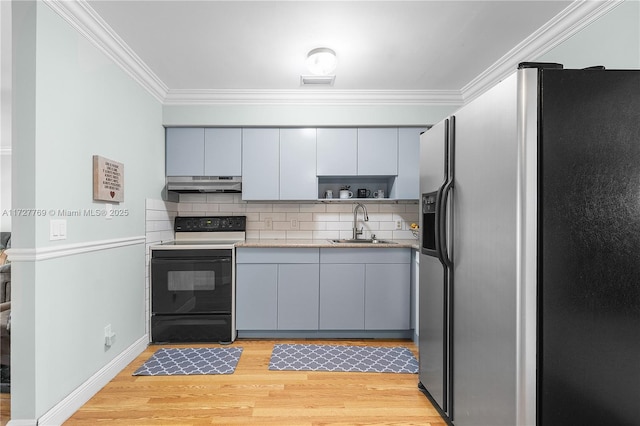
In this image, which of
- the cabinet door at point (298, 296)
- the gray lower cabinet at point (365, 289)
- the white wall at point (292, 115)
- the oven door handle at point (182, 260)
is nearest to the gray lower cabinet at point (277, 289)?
the cabinet door at point (298, 296)

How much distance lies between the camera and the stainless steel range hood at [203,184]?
338 centimetres

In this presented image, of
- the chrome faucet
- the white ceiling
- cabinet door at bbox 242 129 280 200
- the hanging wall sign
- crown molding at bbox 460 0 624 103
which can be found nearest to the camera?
crown molding at bbox 460 0 624 103

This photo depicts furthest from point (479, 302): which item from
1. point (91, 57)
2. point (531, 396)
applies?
point (91, 57)

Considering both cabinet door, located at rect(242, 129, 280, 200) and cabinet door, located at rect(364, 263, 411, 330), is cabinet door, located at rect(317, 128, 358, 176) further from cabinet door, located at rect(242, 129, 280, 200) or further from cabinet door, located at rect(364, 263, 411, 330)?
cabinet door, located at rect(364, 263, 411, 330)

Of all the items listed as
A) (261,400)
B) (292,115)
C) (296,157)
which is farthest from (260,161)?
(261,400)

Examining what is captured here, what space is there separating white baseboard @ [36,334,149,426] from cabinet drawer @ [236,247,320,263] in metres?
1.11

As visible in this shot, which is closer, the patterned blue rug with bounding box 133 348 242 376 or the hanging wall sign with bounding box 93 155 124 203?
the hanging wall sign with bounding box 93 155 124 203

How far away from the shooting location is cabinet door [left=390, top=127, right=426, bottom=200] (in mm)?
3469

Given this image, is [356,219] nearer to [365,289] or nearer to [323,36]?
[365,289]

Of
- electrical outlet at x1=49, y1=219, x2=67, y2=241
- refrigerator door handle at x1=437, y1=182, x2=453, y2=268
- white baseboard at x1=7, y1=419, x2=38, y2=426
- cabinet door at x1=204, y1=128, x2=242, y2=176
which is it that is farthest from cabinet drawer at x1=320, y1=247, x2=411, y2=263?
white baseboard at x1=7, y1=419, x2=38, y2=426

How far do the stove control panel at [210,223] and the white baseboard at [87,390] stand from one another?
120cm

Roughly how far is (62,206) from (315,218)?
7.64 feet

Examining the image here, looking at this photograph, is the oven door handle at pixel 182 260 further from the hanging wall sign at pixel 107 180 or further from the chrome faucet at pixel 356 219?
the chrome faucet at pixel 356 219

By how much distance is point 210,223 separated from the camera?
3.68 metres
